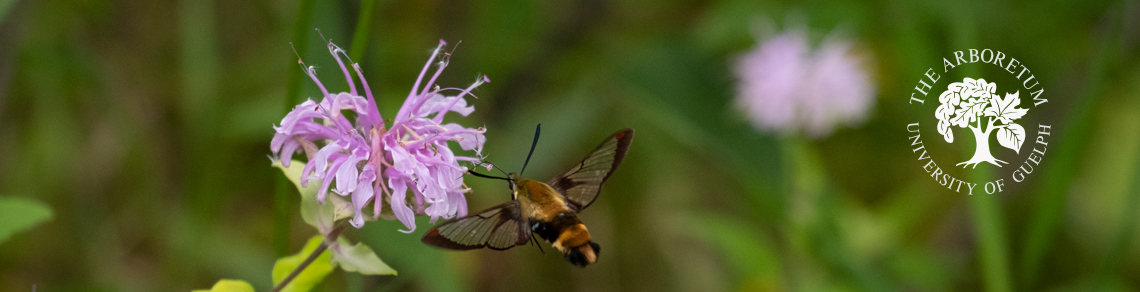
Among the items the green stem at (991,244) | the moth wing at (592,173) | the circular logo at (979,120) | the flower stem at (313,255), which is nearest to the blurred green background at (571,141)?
the circular logo at (979,120)

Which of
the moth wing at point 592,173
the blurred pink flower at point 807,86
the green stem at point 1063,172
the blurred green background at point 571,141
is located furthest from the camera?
the blurred pink flower at point 807,86

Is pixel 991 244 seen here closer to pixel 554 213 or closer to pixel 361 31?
pixel 554 213

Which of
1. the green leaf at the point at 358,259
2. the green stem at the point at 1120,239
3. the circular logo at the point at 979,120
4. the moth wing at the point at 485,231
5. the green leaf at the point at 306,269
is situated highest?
the circular logo at the point at 979,120

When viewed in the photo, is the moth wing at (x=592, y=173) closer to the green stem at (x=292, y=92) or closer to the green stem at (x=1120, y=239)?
the green stem at (x=292, y=92)

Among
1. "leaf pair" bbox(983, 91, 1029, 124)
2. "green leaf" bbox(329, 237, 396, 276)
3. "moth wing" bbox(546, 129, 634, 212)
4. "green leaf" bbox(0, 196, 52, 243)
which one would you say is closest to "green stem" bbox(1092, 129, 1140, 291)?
"leaf pair" bbox(983, 91, 1029, 124)

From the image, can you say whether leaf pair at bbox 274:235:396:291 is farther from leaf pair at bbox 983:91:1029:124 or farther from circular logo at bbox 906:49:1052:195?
leaf pair at bbox 983:91:1029:124
